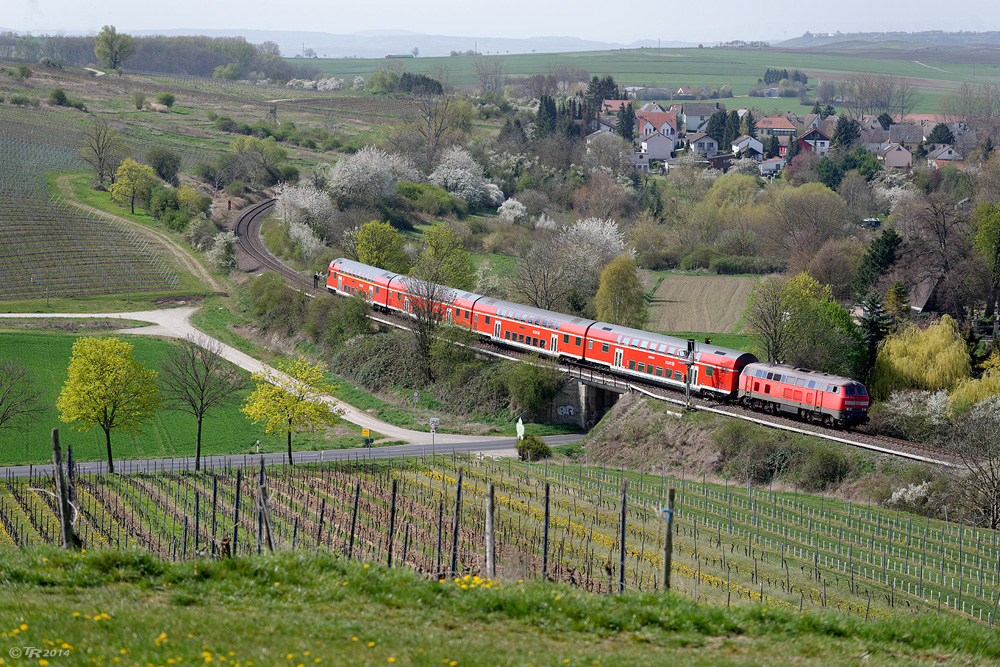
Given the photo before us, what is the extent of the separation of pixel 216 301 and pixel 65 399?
42160 millimetres

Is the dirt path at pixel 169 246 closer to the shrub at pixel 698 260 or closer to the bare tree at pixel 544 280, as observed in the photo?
the bare tree at pixel 544 280

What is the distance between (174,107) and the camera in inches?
6727

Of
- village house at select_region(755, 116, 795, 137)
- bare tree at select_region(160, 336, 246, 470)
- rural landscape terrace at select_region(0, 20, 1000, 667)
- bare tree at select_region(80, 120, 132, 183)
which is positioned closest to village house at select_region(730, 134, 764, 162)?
village house at select_region(755, 116, 795, 137)

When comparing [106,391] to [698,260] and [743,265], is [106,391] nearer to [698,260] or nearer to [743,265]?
[698,260]

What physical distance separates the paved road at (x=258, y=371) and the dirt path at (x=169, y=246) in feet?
26.3

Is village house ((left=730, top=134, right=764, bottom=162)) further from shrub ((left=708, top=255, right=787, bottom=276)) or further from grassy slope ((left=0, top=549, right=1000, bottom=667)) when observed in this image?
grassy slope ((left=0, top=549, right=1000, bottom=667))

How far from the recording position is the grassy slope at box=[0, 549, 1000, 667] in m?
14.4

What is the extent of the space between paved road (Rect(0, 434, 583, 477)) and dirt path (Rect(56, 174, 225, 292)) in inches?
1726

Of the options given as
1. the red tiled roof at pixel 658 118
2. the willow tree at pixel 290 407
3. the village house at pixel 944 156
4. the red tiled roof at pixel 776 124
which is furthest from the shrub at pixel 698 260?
the red tiled roof at pixel 776 124

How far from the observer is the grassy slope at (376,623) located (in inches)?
568

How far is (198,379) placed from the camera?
5406cm

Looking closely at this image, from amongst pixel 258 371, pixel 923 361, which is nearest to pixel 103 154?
pixel 258 371

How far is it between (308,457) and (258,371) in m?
19.2

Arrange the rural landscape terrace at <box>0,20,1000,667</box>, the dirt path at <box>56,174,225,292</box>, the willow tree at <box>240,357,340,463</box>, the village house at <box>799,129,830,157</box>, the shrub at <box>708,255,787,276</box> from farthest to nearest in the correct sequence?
the village house at <box>799,129,830,157</box> → the shrub at <box>708,255,787,276</box> → the dirt path at <box>56,174,225,292</box> → the willow tree at <box>240,357,340,463</box> → the rural landscape terrace at <box>0,20,1000,667</box>
